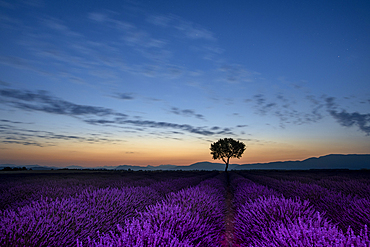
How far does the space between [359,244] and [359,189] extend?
17.5ft

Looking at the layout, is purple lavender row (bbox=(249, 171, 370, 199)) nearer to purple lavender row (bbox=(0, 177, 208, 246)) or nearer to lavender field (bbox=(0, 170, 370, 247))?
lavender field (bbox=(0, 170, 370, 247))

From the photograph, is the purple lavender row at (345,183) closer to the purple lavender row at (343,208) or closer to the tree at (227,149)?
the purple lavender row at (343,208)

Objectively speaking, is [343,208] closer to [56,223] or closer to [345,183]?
[345,183]

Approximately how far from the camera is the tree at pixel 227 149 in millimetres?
45688

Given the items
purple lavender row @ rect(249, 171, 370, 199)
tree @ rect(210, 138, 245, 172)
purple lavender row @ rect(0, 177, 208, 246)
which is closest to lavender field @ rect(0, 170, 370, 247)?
purple lavender row @ rect(0, 177, 208, 246)

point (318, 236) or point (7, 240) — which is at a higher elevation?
point (318, 236)

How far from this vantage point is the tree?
45.7m

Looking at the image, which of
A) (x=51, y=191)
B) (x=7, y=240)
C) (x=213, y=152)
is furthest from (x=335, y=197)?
(x=213, y=152)

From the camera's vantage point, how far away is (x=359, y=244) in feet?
4.32

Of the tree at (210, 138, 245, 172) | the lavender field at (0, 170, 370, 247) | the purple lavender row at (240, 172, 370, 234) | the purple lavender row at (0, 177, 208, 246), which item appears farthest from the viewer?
the tree at (210, 138, 245, 172)

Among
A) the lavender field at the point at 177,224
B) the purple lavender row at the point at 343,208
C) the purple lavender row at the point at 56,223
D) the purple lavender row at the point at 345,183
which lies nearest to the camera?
the lavender field at the point at 177,224

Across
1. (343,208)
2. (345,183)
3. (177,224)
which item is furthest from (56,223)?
(345,183)

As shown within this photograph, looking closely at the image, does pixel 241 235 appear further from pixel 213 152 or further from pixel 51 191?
pixel 213 152

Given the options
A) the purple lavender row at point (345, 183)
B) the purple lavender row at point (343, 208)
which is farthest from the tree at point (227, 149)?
the purple lavender row at point (343, 208)
